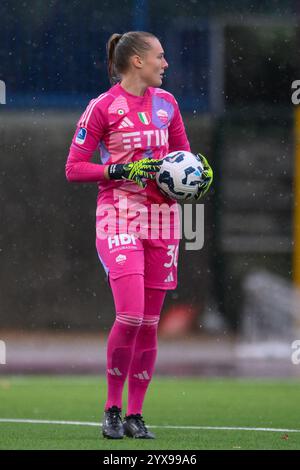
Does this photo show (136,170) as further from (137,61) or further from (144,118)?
(137,61)

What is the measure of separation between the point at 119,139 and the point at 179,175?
0.38 meters

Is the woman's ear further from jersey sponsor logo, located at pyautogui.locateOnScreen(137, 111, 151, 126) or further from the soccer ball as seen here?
the soccer ball

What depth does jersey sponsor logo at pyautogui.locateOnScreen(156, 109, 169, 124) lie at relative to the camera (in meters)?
7.60

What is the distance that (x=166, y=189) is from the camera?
24.4 feet

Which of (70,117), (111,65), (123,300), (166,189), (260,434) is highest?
(70,117)

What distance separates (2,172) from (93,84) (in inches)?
88.6

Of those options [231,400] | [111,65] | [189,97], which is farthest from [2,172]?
[111,65]

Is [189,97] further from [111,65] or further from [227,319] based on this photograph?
[111,65]

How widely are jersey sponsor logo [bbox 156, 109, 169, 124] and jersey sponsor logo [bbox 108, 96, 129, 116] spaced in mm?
184

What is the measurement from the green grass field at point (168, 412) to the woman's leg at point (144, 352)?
25 centimetres

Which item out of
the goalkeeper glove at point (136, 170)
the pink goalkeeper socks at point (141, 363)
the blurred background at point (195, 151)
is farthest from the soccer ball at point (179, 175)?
the blurred background at point (195, 151)

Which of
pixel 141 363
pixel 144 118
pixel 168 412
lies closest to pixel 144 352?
pixel 141 363

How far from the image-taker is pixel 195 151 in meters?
17.3

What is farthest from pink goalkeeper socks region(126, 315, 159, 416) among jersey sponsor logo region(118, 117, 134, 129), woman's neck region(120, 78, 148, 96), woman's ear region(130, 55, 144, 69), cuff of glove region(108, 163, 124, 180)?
woman's ear region(130, 55, 144, 69)
